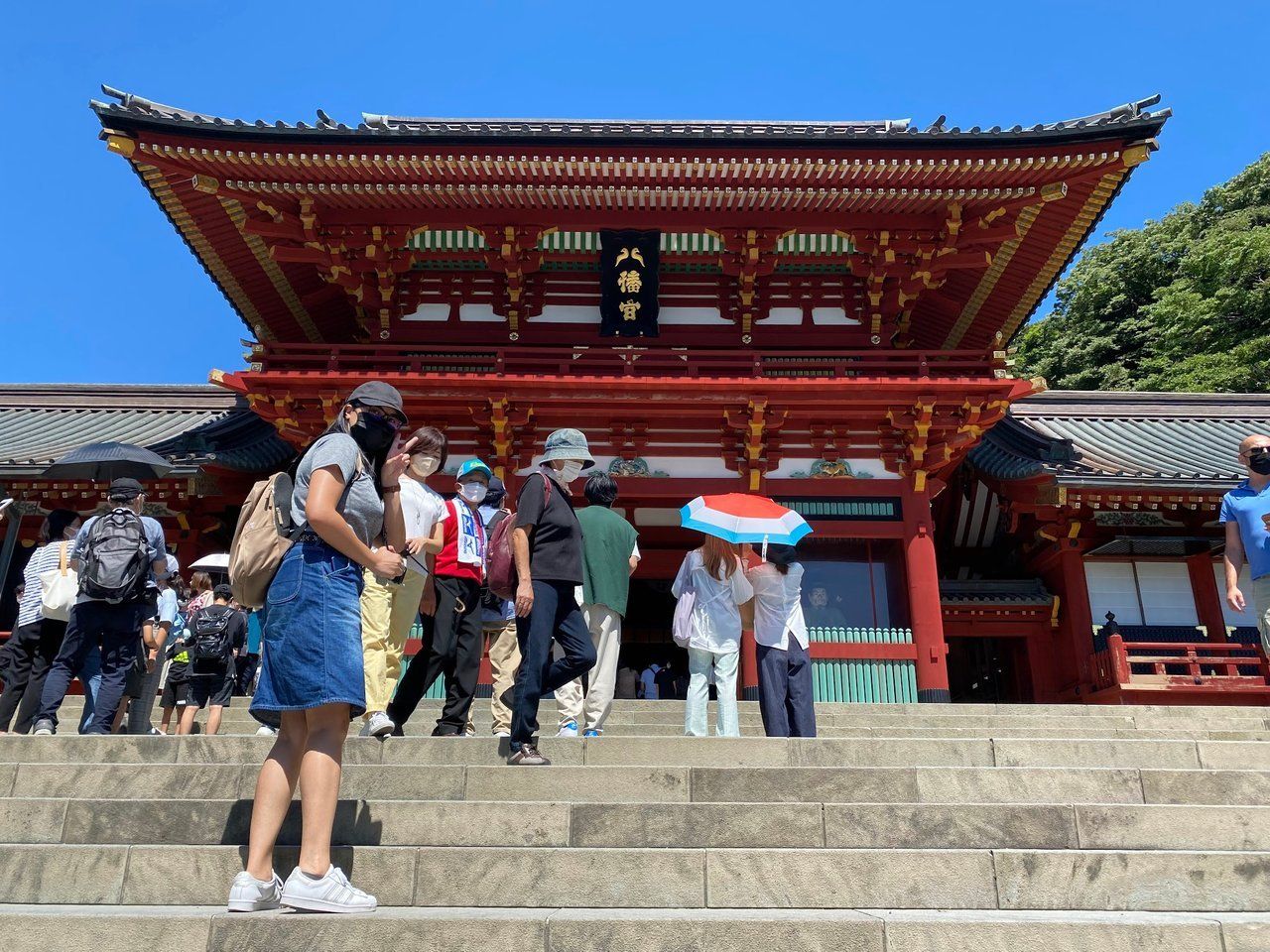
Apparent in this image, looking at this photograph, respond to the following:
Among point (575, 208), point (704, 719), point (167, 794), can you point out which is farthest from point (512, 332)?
point (167, 794)

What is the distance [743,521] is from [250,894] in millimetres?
4310

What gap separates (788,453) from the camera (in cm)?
1259

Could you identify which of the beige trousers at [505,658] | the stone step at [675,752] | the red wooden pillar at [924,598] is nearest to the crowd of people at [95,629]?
the stone step at [675,752]

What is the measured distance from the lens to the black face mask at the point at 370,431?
335 cm

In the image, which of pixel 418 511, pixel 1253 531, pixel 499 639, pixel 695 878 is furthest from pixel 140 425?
pixel 1253 531

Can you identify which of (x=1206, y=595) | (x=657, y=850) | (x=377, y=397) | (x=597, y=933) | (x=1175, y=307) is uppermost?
(x=1175, y=307)

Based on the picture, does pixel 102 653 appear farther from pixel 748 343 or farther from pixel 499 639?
pixel 748 343

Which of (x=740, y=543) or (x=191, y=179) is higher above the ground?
(x=191, y=179)

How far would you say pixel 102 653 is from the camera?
6.00 metres

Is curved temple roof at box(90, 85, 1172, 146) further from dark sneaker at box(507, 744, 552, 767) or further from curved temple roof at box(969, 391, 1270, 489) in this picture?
dark sneaker at box(507, 744, 552, 767)

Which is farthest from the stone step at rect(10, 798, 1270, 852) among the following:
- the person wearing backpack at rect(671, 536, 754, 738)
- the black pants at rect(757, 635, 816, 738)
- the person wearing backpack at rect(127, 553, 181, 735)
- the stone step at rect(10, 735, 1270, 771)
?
the person wearing backpack at rect(127, 553, 181, 735)

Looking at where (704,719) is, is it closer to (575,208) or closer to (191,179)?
(575,208)

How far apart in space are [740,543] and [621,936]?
13.0ft

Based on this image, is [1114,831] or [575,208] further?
[575,208]
